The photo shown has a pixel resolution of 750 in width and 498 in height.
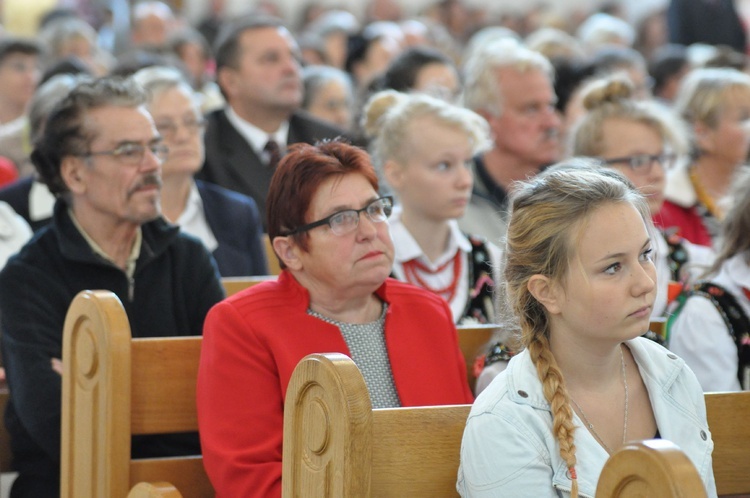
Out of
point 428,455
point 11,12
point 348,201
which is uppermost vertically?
point 348,201

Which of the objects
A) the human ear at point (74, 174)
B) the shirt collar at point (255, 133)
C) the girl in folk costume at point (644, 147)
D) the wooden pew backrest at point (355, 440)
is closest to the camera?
the wooden pew backrest at point (355, 440)

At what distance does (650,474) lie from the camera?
4.69 feet

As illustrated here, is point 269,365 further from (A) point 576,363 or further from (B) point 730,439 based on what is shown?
(B) point 730,439

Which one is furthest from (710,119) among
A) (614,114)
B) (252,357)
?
(252,357)

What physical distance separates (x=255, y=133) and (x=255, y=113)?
0.44 ft

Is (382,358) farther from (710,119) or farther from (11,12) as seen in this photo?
(11,12)

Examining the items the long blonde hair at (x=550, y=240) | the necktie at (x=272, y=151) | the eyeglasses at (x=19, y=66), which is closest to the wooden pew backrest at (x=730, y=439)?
the long blonde hair at (x=550, y=240)

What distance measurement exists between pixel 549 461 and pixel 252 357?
2.28 ft

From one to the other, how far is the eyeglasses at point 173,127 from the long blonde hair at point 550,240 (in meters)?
2.06

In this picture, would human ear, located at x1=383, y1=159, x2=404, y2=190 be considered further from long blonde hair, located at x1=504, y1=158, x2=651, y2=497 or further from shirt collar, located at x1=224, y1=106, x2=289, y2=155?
shirt collar, located at x1=224, y1=106, x2=289, y2=155

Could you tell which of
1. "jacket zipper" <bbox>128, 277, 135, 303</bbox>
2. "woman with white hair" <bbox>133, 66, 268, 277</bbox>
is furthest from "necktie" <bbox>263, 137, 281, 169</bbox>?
"jacket zipper" <bbox>128, 277, 135, 303</bbox>

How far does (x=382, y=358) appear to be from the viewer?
240 cm

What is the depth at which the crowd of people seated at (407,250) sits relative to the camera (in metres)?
1.93

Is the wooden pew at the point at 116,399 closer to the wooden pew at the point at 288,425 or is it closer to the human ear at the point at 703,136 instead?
the wooden pew at the point at 288,425
